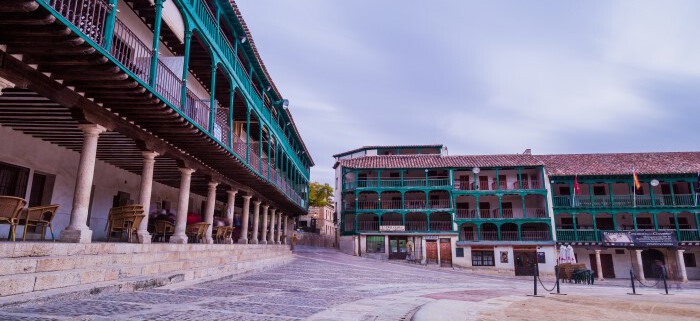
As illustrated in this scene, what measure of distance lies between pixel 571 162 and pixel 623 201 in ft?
17.6

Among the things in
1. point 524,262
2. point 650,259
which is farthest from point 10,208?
point 650,259

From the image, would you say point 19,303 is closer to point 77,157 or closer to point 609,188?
point 77,157

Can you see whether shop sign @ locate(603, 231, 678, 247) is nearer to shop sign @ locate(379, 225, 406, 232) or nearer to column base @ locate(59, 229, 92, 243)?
shop sign @ locate(379, 225, 406, 232)

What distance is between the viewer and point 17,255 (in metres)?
5.64

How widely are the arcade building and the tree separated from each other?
1550cm

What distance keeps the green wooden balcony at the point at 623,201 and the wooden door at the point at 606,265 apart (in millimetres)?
4190

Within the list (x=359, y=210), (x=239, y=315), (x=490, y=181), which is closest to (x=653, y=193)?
(x=490, y=181)

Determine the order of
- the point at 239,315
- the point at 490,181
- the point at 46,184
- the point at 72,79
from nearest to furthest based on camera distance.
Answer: the point at 239,315, the point at 72,79, the point at 46,184, the point at 490,181

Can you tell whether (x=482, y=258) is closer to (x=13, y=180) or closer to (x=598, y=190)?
(x=598, y=190)

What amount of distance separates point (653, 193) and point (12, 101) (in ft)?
138

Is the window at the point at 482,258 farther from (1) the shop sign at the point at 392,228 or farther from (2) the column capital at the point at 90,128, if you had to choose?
(2) the column capital at the point at 90,128

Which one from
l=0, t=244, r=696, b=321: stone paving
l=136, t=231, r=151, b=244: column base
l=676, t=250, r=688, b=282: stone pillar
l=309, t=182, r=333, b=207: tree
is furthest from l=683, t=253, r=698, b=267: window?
→ l=136, t=231, r=151, b=244: column base

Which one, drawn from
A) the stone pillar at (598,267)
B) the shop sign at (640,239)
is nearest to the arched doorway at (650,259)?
the shop sign at (640,239)

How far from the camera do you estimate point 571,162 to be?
3844 cm
